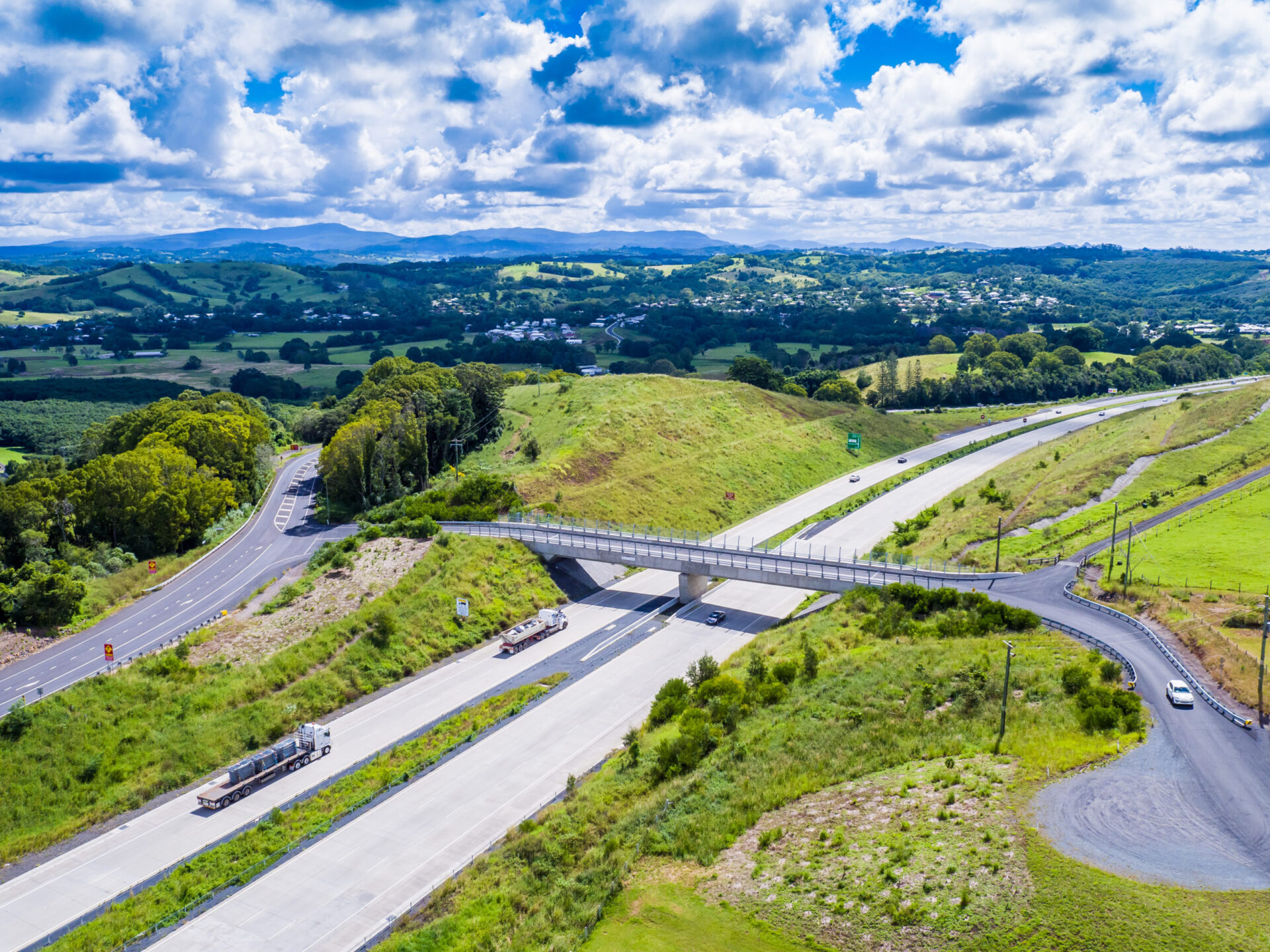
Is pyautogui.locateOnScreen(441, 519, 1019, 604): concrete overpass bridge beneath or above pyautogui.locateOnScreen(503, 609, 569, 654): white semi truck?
above

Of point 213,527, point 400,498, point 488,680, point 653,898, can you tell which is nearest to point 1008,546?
point 488,680

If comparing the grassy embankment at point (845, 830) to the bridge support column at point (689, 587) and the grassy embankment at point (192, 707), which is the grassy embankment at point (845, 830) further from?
the bridge support column at point (689, 587)

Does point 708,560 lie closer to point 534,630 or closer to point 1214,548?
point 534,630

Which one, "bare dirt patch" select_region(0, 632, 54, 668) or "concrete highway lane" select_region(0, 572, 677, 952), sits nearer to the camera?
"concrete highway lane" select_region(0, 572, 677, 952)

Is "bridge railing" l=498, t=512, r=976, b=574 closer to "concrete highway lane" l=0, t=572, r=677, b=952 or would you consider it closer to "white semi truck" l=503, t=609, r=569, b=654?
"concrete highway lane" l=0, t=572, r=677, b=952

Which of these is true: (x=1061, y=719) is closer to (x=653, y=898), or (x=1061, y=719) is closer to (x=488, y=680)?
(x=653, y=898)

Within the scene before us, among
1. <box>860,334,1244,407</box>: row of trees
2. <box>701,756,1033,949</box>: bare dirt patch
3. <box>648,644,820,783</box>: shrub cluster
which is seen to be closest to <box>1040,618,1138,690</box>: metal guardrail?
<box>701,756,1033,949</box>: bare dirt patch

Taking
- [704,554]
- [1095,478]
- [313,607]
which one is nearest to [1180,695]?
[704,554]
